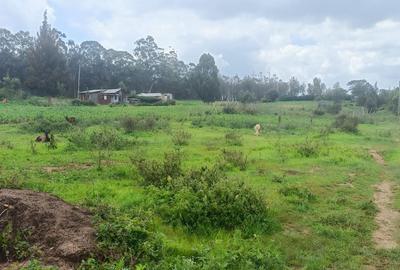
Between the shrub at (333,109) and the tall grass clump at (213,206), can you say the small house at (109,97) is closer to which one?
the shrub at (333,109)

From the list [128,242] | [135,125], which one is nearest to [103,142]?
[128,242]

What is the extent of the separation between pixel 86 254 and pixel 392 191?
34.1 ft

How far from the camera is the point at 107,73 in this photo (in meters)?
81.7

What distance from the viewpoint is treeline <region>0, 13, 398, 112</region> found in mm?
67312

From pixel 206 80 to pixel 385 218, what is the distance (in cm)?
6844

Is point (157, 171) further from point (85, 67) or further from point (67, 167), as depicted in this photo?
point (85, 67)

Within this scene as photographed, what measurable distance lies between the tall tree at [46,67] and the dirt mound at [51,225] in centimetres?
6261

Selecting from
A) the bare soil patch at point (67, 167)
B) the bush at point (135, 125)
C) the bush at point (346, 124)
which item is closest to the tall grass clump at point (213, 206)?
the bare soil patch at point (67, 167)

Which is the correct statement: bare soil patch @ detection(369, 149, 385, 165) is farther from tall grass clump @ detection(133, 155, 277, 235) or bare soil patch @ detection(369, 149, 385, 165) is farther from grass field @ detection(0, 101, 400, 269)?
tall grass clump @ detection(133, 155, 277, 235)

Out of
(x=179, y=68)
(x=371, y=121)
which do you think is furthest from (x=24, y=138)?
(x=179, y=68)

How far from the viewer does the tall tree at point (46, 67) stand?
66.9 metres

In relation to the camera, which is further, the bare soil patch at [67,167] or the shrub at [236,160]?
the shrub at [236,160]

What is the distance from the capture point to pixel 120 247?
6531mm

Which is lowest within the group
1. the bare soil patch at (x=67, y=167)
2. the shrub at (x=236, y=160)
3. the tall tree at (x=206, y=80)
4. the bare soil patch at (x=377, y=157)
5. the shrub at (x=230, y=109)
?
the bare soil patch at (x=377, y=157)
